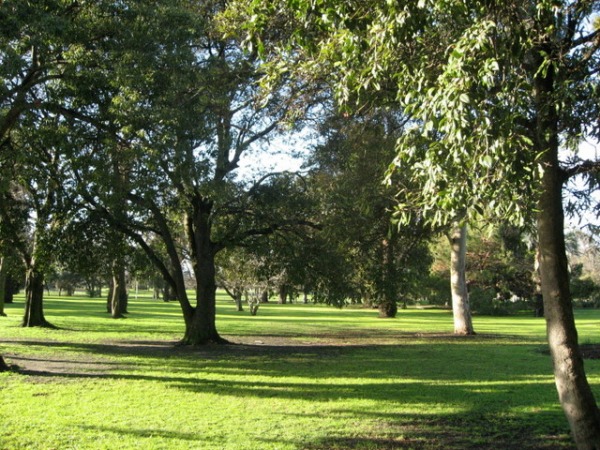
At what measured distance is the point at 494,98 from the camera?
557cm

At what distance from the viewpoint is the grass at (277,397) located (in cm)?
756

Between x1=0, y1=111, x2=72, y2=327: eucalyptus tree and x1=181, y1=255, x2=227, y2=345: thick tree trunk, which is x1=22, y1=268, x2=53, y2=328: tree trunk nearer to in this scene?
x1=0, y1=111, x2=72, y2=327: eucalyptus tree

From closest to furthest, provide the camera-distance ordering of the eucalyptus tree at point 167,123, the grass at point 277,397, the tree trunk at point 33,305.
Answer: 1. the grass at point 277,397
2. the eucalyptus tree at point 167,123
3. the tree trunk at point 33,305

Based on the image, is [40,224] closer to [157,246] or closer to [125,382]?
[157,246]

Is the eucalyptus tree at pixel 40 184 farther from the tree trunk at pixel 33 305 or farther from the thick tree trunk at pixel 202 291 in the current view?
the thick tree trunk at pixel 202 291

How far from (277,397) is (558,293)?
5659 mm

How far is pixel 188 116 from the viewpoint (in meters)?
12.9

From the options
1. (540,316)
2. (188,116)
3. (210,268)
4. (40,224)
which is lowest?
(540,316)

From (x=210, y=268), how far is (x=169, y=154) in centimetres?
721

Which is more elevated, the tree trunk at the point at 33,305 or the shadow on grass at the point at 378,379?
the tree trunk at the point at 33,305

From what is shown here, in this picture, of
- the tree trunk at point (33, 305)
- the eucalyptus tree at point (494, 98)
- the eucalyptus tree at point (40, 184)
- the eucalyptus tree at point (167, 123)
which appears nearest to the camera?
the eucalyptus tree at point (494, 98)

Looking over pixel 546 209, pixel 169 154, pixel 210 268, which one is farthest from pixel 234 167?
pixel 546 209

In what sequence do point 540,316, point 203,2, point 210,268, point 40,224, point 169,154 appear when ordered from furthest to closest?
point 540,316, point 210,268, point 40,224, point 203,2, point 169,154

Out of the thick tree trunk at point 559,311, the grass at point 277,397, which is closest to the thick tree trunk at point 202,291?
the grass at point 277,397
